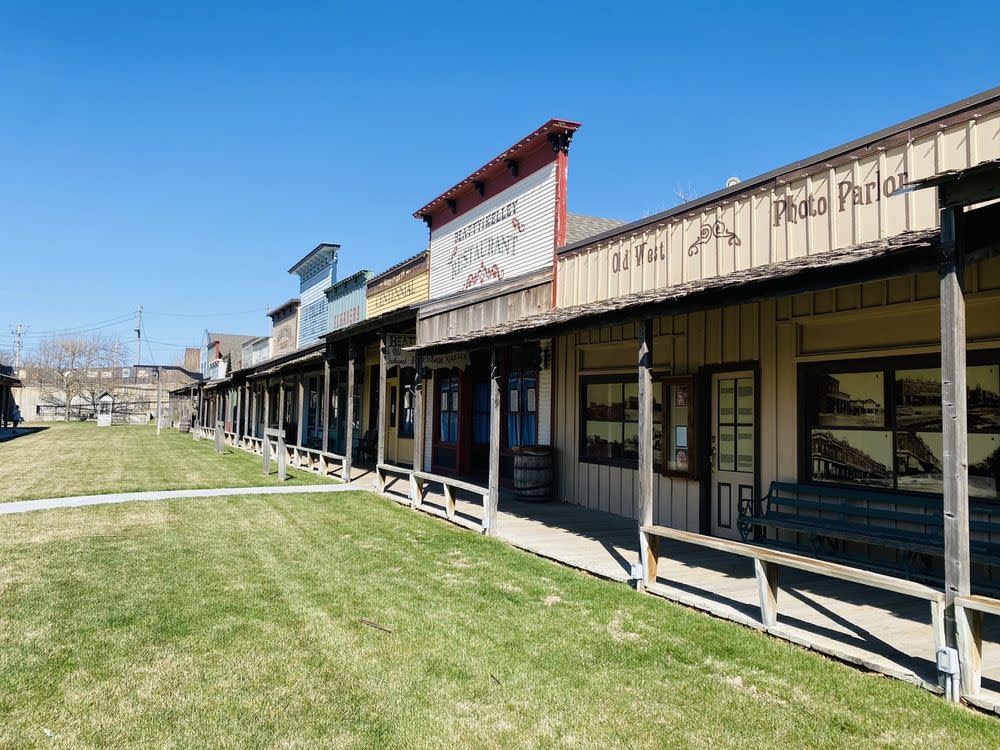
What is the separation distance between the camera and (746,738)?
11.7 feet

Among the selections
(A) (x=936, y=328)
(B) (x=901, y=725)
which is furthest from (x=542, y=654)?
→ (A) (x=936, y=328)

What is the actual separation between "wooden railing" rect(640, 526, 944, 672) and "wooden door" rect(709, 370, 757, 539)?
233 cm

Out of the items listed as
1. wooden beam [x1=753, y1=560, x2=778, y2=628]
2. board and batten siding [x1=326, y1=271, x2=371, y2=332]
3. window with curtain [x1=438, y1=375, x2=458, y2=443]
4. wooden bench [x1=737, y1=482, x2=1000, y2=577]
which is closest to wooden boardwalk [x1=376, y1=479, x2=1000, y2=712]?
wooden beam [x1=753, y1=560, x2=778, y2=628]

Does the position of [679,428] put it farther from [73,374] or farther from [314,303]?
[73,374]

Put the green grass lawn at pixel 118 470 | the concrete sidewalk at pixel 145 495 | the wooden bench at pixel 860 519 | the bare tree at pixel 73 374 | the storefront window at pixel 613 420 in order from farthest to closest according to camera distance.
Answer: the bare tree at pixel 73 374, the green grass lawn at pixel 118 470, the concrete sidewalk at pixel 145 495, the storefront window at pixel 613 420, the wooden bench at pixel 860 519

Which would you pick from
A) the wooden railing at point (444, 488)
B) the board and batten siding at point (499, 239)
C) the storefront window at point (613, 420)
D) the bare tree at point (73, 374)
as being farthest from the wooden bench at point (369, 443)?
the bare tree at point (73, 374)

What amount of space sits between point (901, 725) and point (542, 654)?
2.09 meters

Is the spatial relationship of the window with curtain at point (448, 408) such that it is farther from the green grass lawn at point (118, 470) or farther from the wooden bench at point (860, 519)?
the wooden bench at point (860, 519)

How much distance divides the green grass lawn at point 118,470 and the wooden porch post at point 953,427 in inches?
494

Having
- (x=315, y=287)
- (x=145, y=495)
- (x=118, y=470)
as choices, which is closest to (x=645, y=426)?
(x=145, y=495)

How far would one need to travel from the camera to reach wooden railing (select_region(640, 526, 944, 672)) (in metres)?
4.00

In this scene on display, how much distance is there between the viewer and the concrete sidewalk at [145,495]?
1098 cm

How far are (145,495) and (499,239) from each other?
7888 mm

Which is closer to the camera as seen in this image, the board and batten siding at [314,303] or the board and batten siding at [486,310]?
the board and batten siding at [486,310]
